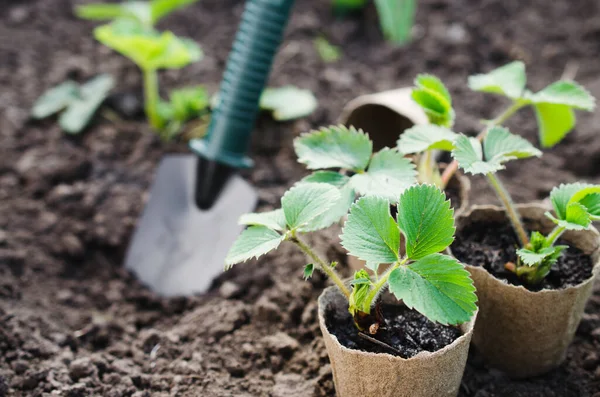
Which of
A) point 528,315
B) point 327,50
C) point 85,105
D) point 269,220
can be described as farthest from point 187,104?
point 528,315

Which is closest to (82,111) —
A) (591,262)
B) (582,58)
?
(591,262)

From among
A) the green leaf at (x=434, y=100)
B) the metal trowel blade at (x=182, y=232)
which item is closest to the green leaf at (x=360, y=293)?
the green leaf at (x=434, y=100)

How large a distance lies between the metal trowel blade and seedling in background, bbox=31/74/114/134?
1.11 ft

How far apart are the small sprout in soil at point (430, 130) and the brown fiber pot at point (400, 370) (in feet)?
0.87

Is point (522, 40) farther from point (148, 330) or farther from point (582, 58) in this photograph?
point (148, 330)

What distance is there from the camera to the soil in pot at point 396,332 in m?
0.97

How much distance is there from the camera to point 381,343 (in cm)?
95

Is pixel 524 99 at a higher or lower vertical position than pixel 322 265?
higher

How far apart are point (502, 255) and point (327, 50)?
4.06 ft

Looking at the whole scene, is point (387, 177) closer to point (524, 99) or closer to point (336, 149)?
point (336, 149)

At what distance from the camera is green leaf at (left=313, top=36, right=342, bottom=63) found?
213 centimetres

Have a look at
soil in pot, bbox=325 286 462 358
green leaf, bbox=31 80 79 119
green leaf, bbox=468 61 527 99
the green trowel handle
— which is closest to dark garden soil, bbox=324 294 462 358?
soil in pot, bbox=325 286 462 358

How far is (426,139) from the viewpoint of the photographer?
1022 mm

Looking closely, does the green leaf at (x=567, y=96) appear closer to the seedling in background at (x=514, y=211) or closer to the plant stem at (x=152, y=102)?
the seedling in background at (x=514, y=211)
